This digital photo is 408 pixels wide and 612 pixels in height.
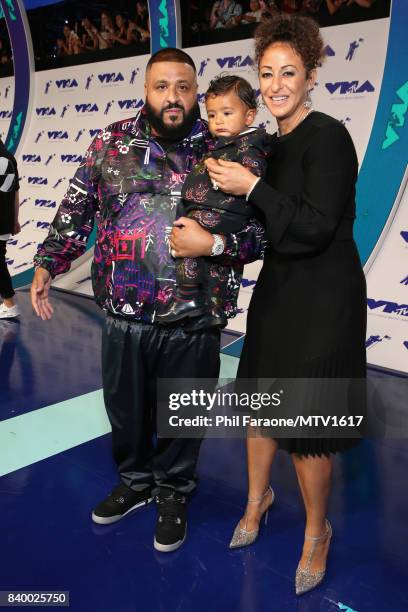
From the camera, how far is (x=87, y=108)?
613 centimetres

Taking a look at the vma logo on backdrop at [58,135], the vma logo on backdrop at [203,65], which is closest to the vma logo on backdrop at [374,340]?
the vma logo on backdrop at [203,65]

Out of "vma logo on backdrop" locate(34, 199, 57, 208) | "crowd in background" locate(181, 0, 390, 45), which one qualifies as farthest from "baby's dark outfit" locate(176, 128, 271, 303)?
"vma logo on backdrop" locate(34, 199, 57, 208)

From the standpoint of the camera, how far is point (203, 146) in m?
1.78

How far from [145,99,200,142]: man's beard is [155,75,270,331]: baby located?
60mm

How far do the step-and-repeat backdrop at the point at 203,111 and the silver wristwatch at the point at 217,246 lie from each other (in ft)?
6.46

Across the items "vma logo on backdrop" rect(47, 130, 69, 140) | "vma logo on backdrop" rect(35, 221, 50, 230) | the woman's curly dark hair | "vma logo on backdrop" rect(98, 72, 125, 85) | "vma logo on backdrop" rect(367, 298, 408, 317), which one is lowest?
"vma logo on backdrop" rect(367, 298, 408, 317)

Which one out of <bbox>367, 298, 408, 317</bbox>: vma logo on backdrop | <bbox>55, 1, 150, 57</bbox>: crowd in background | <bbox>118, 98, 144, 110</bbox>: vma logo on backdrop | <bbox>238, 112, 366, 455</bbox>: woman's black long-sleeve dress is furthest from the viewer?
<bbox>55, 1, 150, 57</bbox>: crowd in background

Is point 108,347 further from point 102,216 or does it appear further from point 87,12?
point 87,12

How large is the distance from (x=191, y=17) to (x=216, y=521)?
533 centimetres

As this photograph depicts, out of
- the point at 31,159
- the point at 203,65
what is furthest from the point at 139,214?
the point at 31,159

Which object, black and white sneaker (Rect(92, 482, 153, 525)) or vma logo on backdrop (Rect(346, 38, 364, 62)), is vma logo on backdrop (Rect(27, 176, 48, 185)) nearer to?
vma logo on backdrop (Rect(346, 38, 364, 62))

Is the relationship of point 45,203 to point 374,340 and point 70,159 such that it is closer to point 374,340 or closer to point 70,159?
point 70,159

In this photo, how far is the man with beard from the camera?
1.72 m

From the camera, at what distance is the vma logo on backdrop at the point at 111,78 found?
5750 millimetres
